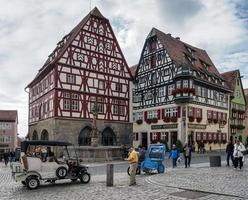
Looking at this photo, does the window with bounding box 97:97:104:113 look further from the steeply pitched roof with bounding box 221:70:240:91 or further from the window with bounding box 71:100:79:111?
the steeply pitched roof with bounding box 221:70:240:91

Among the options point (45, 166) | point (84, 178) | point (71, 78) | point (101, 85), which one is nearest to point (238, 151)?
point (84, 178)

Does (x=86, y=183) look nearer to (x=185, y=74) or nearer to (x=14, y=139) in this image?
(x=185, y=74)

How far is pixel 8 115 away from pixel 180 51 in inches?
1803

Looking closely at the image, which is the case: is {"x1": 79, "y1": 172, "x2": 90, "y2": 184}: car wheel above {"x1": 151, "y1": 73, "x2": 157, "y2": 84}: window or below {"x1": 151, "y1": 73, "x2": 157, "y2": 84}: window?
below

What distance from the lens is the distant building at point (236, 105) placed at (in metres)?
54.9

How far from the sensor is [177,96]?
147 ft

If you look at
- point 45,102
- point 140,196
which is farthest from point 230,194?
point 45,102

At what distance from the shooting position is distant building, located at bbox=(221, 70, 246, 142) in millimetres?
54906

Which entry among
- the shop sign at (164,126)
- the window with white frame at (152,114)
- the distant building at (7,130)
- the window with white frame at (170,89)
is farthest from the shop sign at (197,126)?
the distant building at (7,130)

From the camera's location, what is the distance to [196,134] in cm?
4575

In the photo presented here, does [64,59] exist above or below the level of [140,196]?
above

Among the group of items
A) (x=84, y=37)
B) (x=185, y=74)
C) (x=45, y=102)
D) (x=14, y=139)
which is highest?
(x=84, y=37)

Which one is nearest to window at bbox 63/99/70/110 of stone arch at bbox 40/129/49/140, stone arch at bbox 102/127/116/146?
stone arch at bbox 40/129/49/140

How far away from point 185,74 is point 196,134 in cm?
816
